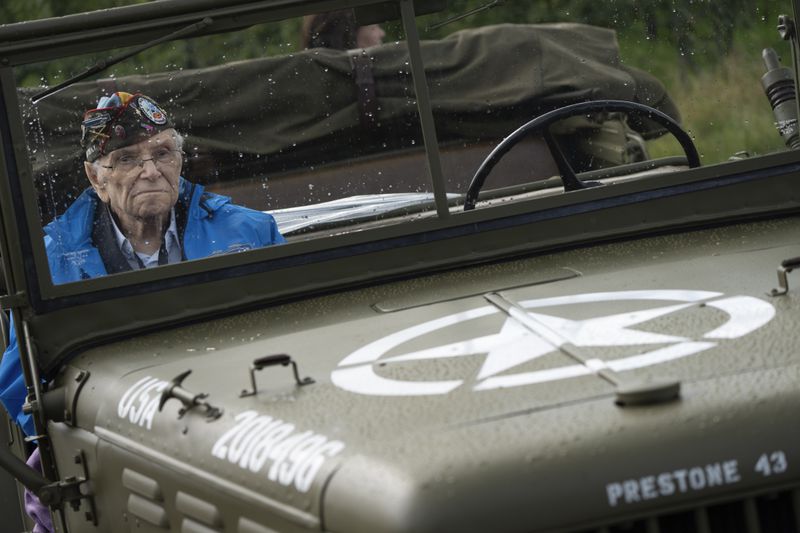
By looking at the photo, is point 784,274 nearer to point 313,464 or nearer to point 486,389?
point 486,389

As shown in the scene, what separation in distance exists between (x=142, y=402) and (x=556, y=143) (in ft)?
4.15

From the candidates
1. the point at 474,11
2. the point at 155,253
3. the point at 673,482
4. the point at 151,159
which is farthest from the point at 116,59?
the point at 673,482

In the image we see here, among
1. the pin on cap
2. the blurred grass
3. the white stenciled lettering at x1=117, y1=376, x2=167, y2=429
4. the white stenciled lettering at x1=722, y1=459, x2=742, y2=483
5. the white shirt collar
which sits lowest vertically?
the white stenciled lettering at x1=722, y1=459, x2=742, y2=483

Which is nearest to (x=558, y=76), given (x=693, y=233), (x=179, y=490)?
(x=693, y=233)

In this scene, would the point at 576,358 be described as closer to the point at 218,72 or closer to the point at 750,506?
the point at 750,506

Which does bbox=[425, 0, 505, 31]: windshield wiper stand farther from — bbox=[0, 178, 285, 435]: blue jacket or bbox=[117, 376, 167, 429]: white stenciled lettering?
bbox=[117, 376, 167, 429]: white stenciled lettering

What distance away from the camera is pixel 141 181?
3.71m

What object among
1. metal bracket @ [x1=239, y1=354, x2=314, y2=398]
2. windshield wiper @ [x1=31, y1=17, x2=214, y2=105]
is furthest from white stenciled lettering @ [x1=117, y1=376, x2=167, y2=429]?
windshield wiper @ [x1=31, y1=17, x2=214, y2=105]

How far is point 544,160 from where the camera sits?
12.5 feet

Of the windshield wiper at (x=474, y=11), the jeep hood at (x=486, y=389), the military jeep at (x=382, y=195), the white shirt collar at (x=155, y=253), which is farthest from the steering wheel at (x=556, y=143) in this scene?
the white shirt collar at (x=155, y=253)

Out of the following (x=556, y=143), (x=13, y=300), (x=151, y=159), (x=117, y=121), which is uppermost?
(x=117, y=121)

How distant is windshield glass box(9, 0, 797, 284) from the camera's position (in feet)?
12.1

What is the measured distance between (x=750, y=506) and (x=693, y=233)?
59.1 inches

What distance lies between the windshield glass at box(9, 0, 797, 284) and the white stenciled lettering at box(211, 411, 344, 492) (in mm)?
950
